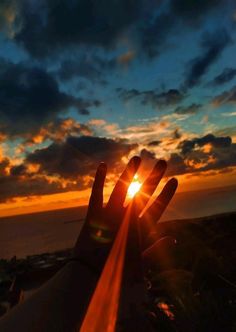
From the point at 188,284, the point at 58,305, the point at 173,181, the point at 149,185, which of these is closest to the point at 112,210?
the point at 149,185

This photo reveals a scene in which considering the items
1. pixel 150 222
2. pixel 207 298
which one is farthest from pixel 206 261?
pixel 207 298

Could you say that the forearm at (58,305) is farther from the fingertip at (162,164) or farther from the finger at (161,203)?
the fingertip at (162,164)

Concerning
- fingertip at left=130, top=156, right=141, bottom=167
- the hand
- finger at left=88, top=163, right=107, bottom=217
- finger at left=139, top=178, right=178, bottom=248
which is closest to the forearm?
the hand

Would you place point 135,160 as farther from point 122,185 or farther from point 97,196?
point 97,196

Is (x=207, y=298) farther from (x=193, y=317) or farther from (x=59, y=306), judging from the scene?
(x=59, y=306)

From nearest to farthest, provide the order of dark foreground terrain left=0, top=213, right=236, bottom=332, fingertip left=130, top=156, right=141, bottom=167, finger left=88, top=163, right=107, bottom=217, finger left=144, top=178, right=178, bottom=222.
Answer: dark foreground terrain left=0, top=213, right=236, bottom=332
fingertip left=130, top=156, right=141, bottom=167
finger left=88, top=163, right=107, bottom=217
finger left=144, top=178, right=178, bottom=222

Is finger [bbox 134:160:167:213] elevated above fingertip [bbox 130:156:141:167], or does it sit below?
below

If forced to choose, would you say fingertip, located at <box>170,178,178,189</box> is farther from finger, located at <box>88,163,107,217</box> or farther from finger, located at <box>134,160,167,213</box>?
finger, located at <box>88,163,107,217</box>
